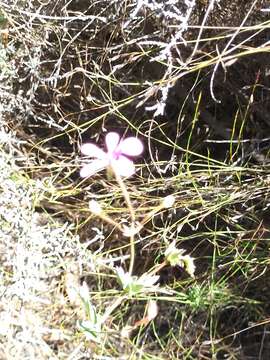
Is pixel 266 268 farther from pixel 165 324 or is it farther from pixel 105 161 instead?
pixel 105 161

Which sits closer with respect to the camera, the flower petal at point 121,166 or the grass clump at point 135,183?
A: the flower petal at point 121,166

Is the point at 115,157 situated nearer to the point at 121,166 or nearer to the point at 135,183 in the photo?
the point at 121,166

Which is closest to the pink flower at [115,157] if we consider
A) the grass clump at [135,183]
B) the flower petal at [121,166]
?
the flower petal at [121,166]

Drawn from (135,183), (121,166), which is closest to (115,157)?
(121,166)

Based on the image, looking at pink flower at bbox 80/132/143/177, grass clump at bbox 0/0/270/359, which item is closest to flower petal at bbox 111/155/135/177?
pink flower at bbox 80/132/143/177

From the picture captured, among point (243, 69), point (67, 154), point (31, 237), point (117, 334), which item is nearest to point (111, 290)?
point (117, 334)

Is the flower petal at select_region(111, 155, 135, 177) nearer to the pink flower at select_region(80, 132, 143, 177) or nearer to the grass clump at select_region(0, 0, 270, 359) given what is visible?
the pink flower at select_region(80, 132, 143, 177)

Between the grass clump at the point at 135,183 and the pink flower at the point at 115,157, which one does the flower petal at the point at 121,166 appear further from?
the grass clump at the point at 135,183

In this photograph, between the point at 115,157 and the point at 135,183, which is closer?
the point at 115,157
